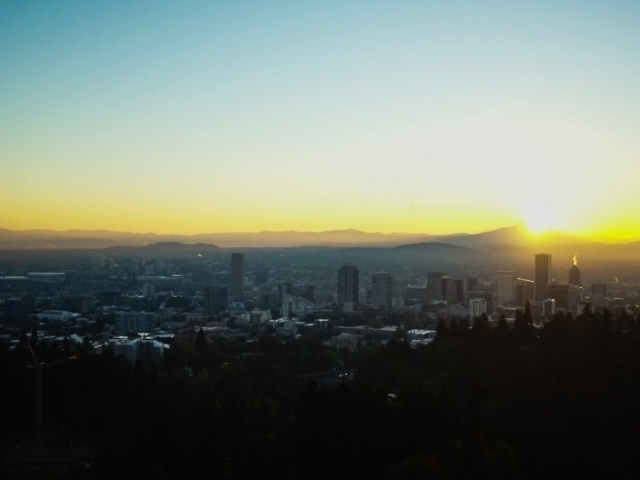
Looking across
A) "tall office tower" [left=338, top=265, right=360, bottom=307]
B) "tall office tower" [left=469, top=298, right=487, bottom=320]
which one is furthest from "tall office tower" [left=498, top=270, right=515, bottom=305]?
"tall office tower" [left=338, top=265, right=360, bottom=307]

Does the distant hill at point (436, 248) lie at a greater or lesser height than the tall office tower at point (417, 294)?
greater

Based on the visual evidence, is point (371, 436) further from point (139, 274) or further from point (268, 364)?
point (139, 274)

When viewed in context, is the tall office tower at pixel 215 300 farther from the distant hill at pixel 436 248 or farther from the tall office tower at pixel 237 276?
the distant hill at pixel 436 248

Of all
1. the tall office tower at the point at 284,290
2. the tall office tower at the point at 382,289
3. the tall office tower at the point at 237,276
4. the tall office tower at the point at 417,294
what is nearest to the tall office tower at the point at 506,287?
the tall office tower at the point at 417,294

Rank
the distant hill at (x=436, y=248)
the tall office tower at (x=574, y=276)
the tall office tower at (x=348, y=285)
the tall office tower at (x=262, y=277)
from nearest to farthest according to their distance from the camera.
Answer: the tall office tower at (x=574, y=276) < the tall office tower at (x=348, y=285) < the tall office tower at (x=262, y=277) < the distant hill at (x=436, y=248)

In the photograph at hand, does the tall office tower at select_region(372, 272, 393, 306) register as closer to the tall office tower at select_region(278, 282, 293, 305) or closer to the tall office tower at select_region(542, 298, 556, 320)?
the tall office tower at select_region(278, 282, 293, 305)

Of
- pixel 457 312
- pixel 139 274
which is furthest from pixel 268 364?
pixel 139 274
